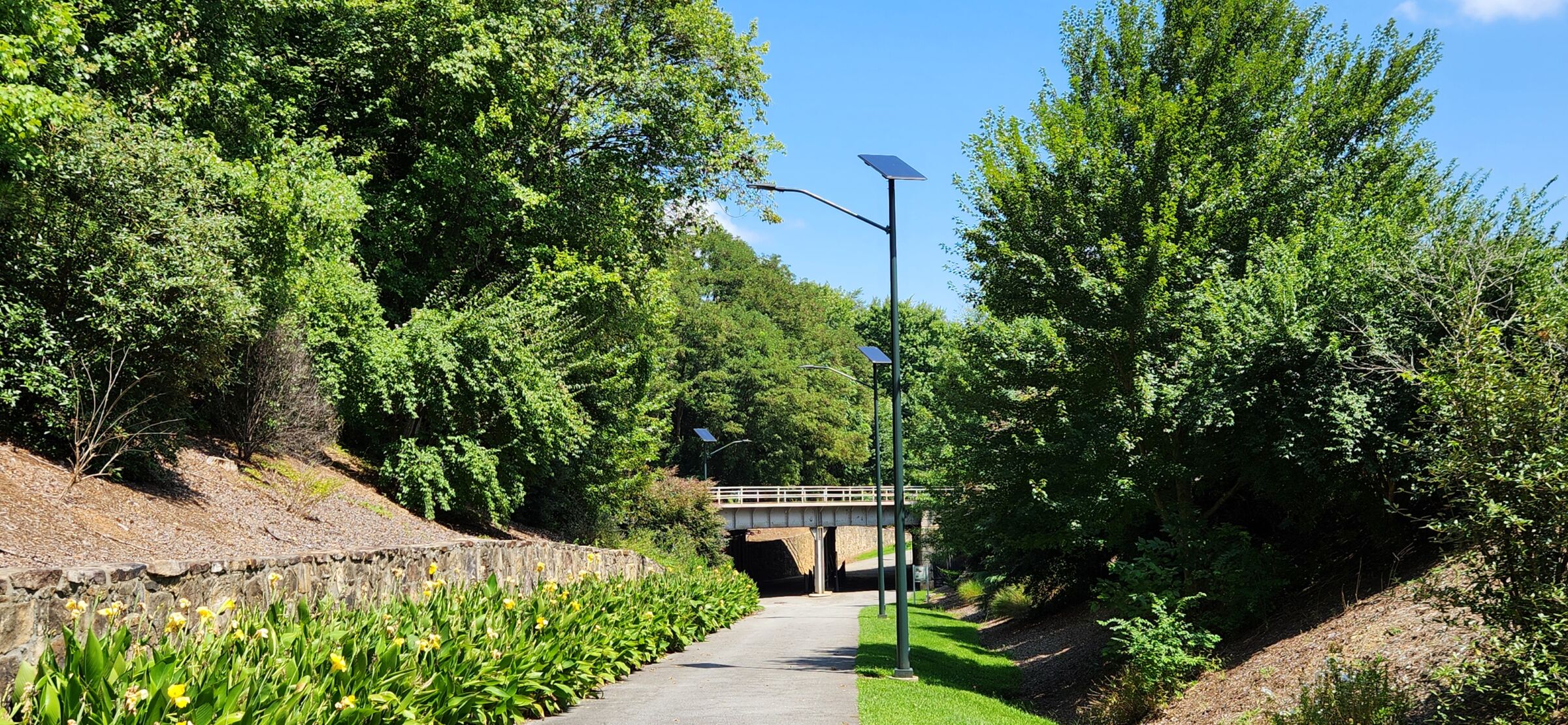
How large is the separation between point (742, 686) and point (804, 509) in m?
42.5

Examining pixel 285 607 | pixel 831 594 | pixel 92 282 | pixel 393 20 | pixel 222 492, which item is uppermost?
pixel 393 20

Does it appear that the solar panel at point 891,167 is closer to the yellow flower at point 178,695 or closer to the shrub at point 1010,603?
the yellow flower at point 178,695

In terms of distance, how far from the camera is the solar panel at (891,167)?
15.6 m

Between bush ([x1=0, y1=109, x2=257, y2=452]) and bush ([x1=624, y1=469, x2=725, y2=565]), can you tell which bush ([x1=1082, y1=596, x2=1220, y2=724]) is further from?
bush ([x1=624, y1=469, x2=725, y2=565])

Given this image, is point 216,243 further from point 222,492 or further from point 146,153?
point 222,492

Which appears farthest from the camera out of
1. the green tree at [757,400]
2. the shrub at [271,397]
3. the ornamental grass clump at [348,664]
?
the green tree at [757,400]

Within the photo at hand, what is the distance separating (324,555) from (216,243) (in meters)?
5.05

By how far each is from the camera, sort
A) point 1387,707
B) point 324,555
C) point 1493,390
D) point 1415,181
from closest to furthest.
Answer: point 1493,390 < point 1387,707 < point 324,555 < point 1415,181

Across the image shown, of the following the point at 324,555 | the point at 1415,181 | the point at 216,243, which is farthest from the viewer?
the point at 1415,181

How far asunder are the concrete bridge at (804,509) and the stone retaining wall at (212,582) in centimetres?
3793

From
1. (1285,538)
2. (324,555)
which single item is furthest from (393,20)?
(1285,538)

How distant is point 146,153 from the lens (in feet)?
41.2

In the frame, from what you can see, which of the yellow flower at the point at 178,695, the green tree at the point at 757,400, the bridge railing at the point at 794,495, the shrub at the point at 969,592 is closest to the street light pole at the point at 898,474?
the yellow flower at the point at 178,695

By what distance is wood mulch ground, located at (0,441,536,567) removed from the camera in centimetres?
960
